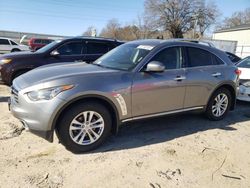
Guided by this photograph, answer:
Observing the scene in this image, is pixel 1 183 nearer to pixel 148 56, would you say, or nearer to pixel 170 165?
pixel 170 165

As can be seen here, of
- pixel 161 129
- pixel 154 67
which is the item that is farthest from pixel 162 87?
pixel 161 129

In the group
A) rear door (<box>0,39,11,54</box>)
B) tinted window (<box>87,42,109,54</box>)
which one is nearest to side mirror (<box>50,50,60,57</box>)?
tinted window (<box>87,42,109,54</box>)

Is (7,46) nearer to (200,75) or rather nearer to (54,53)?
(54,53)

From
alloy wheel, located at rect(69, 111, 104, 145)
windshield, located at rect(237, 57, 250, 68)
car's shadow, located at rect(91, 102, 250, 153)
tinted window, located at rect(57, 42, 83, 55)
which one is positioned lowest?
car's shadow, located at rect(91, 102, 250, 153)

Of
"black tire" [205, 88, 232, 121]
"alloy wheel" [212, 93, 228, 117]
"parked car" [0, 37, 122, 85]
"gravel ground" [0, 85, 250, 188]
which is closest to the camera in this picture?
"gravel ground" [0, 85, 250, 188]

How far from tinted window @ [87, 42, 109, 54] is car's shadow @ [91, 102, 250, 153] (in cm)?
348

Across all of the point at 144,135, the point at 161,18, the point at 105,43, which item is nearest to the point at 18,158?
the point at 144,135

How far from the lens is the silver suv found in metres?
3.60

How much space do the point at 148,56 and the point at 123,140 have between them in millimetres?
1485

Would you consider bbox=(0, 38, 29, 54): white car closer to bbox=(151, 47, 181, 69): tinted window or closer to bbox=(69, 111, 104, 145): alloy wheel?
bbox=(151, 47, 181, 69): tinted window

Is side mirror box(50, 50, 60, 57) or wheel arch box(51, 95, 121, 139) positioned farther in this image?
side mirror box(50, 50, 60, 57)

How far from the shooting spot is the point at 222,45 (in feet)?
99.1

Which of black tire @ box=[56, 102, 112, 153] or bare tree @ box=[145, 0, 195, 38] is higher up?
bare tree @ box=[145, 0, 195, 38]

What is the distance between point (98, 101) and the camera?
391 centimetres
